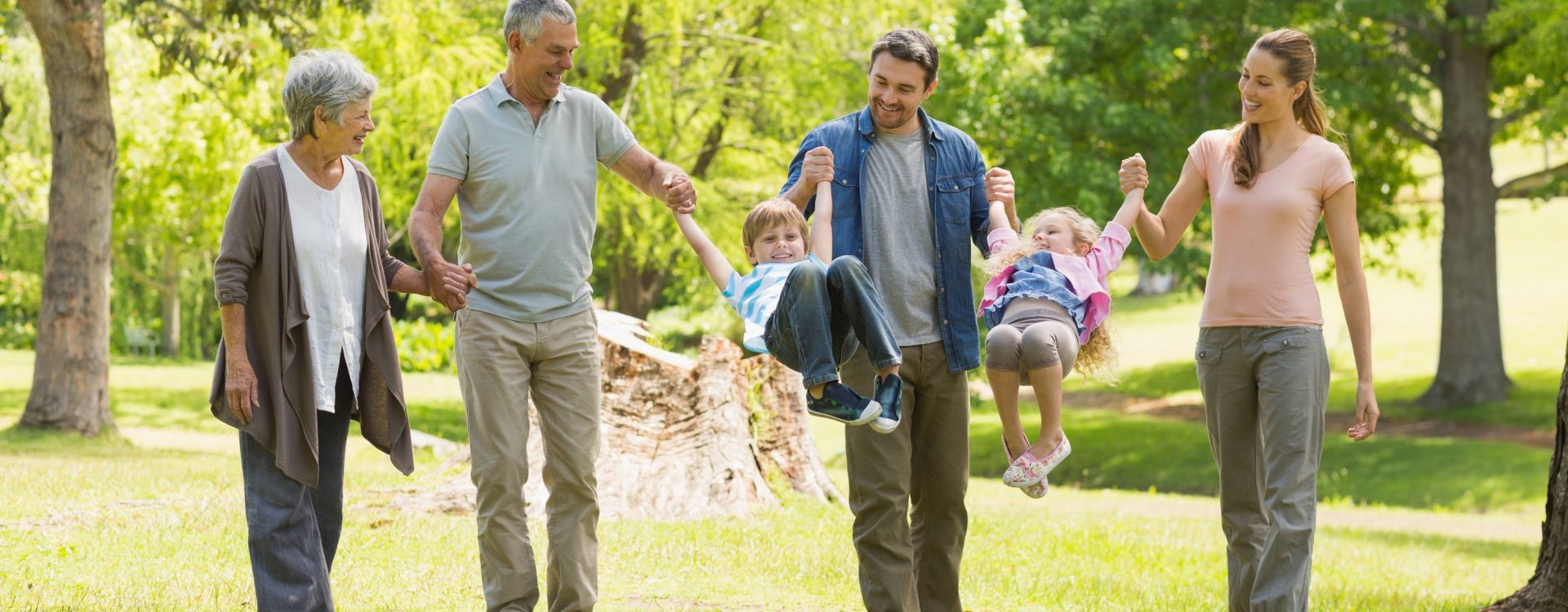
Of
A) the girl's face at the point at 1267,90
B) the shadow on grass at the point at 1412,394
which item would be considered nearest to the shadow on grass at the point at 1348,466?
the shadow on grass at the point at 1412,394

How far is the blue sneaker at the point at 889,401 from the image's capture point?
4520mm

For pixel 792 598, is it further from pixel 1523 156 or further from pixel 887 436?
pixel 1523 156

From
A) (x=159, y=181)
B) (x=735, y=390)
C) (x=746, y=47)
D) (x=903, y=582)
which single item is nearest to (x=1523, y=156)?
(x=746, y=47)

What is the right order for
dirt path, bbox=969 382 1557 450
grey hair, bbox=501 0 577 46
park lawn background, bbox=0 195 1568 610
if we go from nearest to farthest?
1. grey hair, bbox=501 0 577 46
2. park lawn background, bbox=0 195 1568 610
3. dirt path, bbox=969 382 1557 450

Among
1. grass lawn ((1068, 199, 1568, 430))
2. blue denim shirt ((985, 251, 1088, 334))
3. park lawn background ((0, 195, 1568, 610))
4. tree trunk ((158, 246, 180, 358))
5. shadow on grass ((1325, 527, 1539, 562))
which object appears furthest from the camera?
tree trunk ((158, 246, 180, 358))

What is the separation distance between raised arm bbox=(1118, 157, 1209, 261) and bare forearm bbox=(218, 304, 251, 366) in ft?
10.1

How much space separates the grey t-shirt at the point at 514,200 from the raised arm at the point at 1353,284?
2654 mm

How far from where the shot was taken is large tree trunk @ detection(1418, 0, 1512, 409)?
2102 centimetres

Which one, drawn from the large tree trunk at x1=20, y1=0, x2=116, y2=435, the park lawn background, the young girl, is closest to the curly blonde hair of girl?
the young girl

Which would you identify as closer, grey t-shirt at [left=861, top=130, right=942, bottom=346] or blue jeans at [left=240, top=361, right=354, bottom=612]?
blue jeans at [left=240, top=361, right=354, bottom=612]

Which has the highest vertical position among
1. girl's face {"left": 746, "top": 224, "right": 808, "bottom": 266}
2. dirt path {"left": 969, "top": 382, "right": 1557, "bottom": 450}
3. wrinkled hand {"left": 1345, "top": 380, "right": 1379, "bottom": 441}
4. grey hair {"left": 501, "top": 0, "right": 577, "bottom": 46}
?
grey hair {"left": 501, "top": 0, "right": 577, "bottom": 46}

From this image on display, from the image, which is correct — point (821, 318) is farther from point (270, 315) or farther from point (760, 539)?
point (760, 539)

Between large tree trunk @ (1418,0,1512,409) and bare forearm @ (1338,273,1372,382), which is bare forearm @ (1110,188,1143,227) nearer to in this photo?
bare forearm @ (1338,273,1372,382)

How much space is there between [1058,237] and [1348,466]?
55.6 feet
